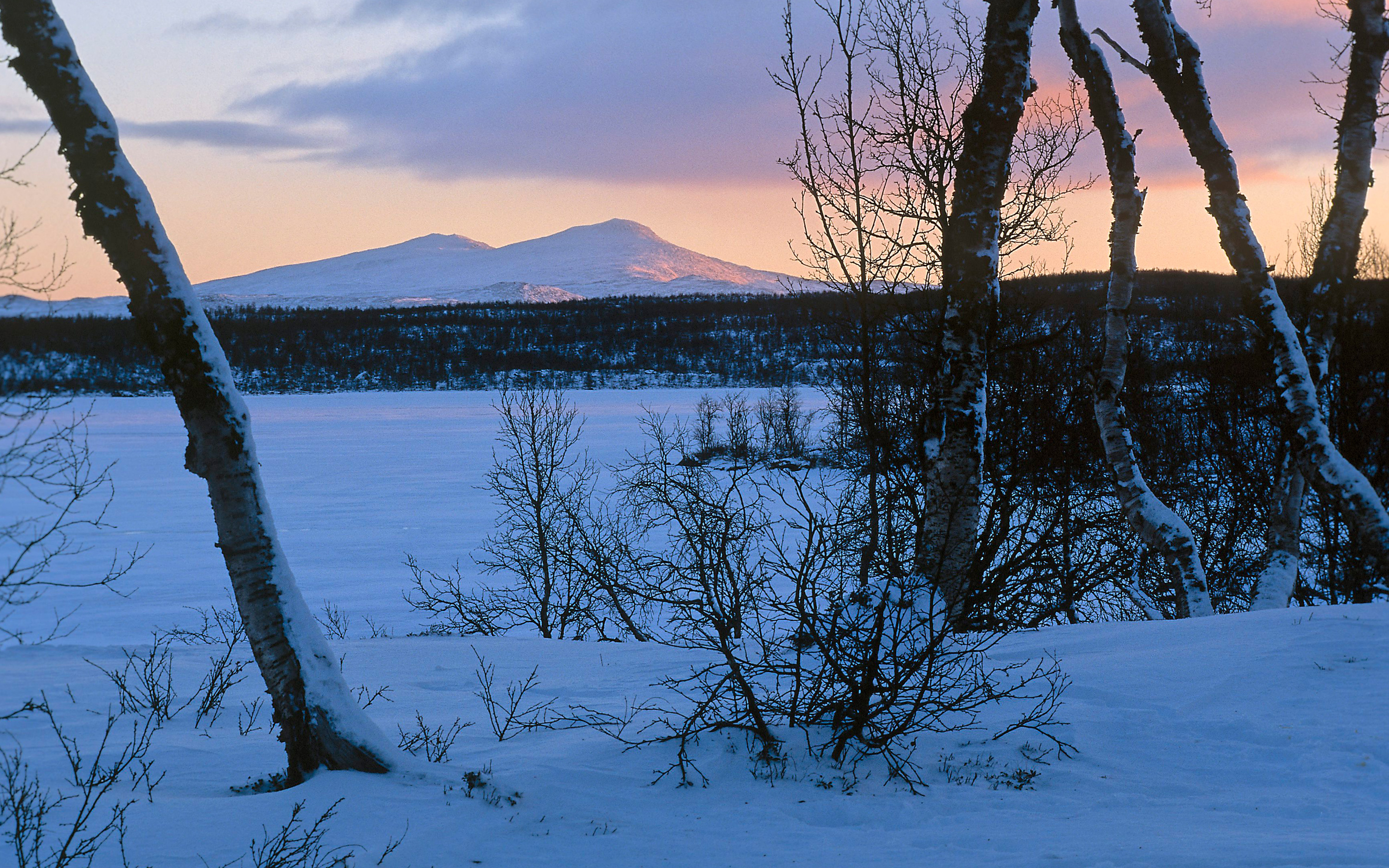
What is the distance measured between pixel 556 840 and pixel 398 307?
499 ft

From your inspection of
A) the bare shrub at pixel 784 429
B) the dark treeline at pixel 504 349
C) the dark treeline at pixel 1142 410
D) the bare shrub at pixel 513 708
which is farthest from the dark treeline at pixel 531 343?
the bare shrub at pixel 513 708

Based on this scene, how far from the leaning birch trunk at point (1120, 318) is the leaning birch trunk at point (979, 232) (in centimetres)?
361

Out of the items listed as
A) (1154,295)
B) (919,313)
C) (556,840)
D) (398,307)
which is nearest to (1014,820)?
(556,840)

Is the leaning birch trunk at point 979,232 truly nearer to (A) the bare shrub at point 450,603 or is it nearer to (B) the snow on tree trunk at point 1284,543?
(B) the snow on tree trunk at point 1284,543

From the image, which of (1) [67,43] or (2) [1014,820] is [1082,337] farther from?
(1) [67,43]

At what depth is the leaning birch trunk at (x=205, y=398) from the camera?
3.81 metres

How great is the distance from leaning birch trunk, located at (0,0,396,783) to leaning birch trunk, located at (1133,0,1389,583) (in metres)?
7.58

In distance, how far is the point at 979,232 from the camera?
585 centimetres

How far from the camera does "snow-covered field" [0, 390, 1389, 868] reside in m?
3.50

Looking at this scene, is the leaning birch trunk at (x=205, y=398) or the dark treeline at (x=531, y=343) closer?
the leaning birch trunk at (x=205, y=398)

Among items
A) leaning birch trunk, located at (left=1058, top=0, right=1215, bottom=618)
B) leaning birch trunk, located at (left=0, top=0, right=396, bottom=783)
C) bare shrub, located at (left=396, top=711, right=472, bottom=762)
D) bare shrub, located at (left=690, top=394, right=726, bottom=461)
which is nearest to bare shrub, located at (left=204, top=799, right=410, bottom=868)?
leaning birch trunk, located at (left=0, top=0, right=396, bottom=783)

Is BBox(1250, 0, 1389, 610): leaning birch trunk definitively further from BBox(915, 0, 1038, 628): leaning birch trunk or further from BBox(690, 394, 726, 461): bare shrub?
BBox(690, 394, 726, 461): bare shrub

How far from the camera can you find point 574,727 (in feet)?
18.5

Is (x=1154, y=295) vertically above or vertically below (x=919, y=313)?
above
